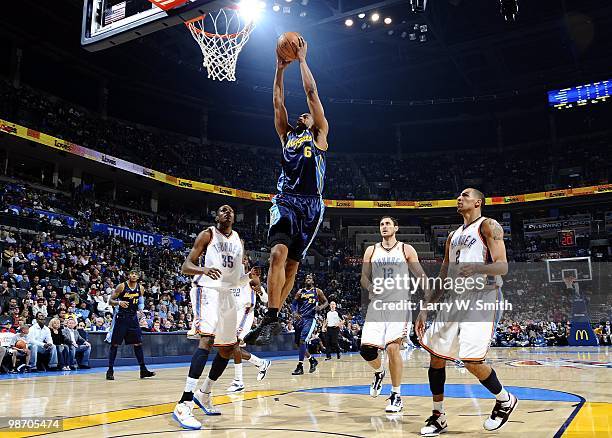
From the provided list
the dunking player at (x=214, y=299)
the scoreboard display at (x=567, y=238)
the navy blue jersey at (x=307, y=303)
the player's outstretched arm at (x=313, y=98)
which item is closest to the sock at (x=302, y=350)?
the navy blue jersey at (x=307, y=303)

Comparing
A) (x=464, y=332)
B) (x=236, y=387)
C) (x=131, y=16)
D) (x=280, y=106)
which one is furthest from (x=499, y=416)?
(x=131, y=16)

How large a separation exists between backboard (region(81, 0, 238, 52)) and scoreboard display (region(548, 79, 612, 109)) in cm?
2656

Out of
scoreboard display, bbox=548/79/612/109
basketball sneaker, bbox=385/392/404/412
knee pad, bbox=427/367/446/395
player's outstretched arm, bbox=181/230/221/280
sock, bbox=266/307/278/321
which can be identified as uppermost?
scoreboard display, bbox=548/79/612/109

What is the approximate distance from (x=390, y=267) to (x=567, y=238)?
29.9 metres

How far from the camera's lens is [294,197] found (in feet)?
14.4

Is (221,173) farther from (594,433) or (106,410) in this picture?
(594,433)

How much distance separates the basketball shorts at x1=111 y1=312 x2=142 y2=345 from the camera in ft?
32.1

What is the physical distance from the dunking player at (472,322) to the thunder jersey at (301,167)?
4.34 feet

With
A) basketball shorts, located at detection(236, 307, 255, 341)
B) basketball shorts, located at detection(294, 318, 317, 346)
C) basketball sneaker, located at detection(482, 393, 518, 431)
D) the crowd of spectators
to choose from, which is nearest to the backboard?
basketball shorts, located at detection(236, 307, 255, 341)

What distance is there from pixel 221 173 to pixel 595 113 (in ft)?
75.5

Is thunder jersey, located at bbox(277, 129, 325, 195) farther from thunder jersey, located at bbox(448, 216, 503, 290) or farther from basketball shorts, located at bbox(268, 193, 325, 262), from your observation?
thunder jersey, located at bbox(448, 216, 503, 290)

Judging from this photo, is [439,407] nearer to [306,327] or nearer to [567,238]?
[306,327]

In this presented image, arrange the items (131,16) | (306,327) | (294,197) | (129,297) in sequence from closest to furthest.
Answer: (294,197), (131,16), (129,297), (306,327)

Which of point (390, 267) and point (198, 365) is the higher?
point (390, 267)
